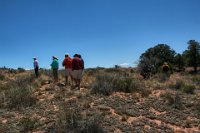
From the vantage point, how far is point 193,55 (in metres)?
61.8

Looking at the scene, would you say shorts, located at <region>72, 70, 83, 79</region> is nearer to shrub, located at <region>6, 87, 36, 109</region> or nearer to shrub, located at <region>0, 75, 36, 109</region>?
shrub, located at <region>0, 75, 36, 109</region>

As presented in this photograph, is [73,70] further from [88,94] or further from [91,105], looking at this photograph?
[91,105]

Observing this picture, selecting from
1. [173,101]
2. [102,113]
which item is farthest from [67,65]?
[102,113]

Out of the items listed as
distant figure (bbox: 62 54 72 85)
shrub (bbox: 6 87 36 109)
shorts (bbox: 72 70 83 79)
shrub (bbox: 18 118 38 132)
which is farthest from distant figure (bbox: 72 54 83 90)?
shrub (bbox: 18 118 38 132)

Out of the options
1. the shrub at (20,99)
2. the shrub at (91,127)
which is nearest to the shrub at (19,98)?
the shrub at (20,99)

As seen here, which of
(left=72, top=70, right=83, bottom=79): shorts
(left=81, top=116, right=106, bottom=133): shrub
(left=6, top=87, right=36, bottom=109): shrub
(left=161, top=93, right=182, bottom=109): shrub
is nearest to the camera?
(left=81, top=116, right=106, bottom=133): shrub

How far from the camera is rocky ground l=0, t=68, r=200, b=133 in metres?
12.7

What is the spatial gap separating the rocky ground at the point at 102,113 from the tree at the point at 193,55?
44.8 metres

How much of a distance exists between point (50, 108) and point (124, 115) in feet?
10.1

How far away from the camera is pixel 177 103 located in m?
15.8

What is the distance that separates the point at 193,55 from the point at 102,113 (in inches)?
1988

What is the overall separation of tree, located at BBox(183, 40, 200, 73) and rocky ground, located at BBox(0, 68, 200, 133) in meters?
44.8

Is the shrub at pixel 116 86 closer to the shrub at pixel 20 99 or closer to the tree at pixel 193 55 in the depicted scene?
the shrub at pixel 20 99

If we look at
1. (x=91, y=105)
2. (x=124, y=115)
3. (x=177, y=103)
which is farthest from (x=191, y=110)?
(x=91, y=105)
